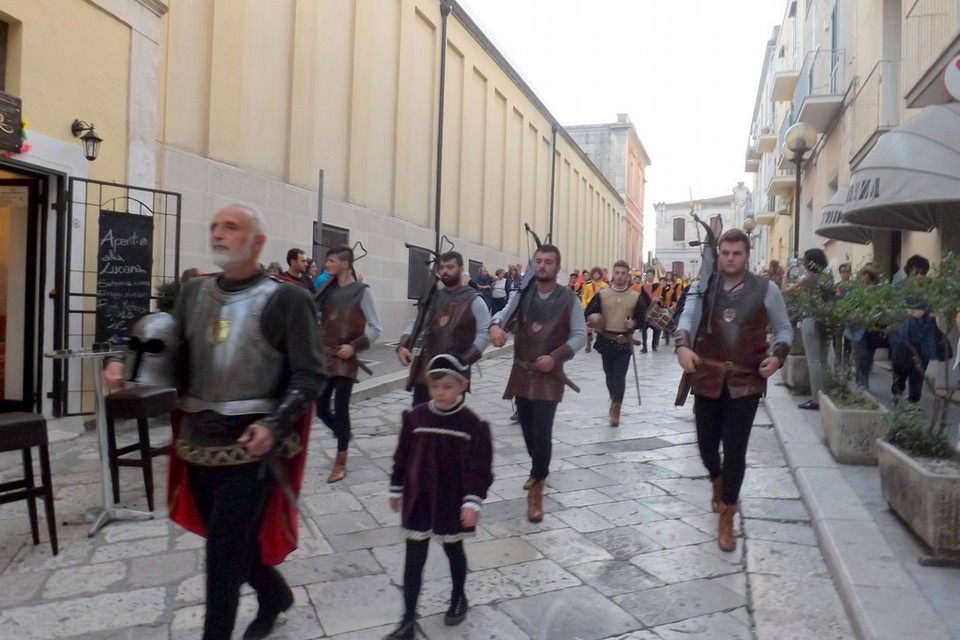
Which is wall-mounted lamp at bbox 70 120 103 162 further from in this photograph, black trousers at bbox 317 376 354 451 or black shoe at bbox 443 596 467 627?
black shoe at bbox 443 596 467 627

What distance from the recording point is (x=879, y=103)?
1252 centimetres

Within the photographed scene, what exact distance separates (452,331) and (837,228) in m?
10.2

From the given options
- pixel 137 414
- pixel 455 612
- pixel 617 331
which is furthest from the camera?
pixel 617 331

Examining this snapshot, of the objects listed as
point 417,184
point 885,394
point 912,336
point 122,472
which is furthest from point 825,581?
point 417,184

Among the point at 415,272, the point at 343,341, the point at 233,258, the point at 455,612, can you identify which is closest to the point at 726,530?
the point at 455,612

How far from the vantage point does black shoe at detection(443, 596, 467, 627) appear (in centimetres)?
357

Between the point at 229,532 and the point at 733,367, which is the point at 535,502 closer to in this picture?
the point at 733,367

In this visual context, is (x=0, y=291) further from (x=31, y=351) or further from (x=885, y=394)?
(x=885, y=394)

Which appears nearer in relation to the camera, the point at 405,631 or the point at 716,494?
the point at 405,631

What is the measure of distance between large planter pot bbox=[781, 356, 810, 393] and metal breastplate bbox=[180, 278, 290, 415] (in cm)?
816

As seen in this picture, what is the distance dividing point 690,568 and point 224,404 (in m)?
2.70

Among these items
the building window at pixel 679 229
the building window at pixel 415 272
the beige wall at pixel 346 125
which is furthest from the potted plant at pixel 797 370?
the building window at pixel 679 229

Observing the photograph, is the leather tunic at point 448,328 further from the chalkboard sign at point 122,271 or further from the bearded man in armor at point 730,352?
the chalkboard sign at point 122,271

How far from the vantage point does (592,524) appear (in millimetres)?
5094
